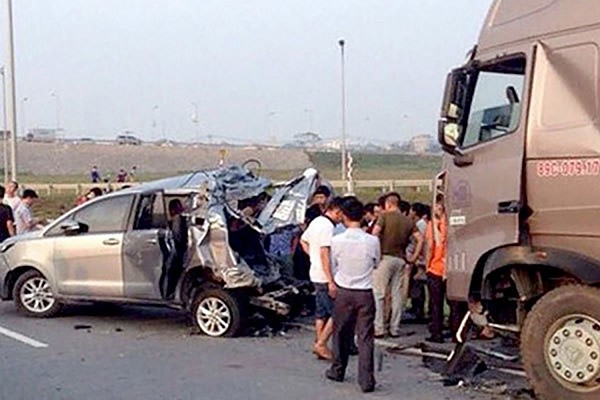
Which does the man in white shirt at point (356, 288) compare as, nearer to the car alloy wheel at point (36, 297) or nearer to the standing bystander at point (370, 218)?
the standing bystander at point (370, 218)

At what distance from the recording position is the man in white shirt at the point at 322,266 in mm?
10977

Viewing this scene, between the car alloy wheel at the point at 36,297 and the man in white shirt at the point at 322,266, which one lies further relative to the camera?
the car alloy wheel at the point at 36,297

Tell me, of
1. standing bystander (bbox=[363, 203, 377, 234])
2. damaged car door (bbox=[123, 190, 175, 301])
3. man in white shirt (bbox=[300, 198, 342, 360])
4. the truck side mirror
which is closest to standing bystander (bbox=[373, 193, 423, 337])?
standing bystander (bbox=[363, 203, 377, 234])

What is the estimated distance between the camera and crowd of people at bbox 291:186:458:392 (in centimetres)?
974

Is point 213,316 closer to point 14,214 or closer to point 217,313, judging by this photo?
point 217,313

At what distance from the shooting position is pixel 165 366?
36.7 feet

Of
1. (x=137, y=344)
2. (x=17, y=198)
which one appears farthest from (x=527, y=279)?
(x=17, y=198)

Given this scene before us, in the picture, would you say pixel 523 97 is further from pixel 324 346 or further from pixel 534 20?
pixel 324 346

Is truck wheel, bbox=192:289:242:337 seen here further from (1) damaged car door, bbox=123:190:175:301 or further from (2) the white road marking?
(2) the white road marking

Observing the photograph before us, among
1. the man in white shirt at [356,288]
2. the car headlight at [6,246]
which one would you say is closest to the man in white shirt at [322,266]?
the man in white shirt at [356,288]

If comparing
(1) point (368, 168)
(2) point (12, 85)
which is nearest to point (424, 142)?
(2) point (12, 85)

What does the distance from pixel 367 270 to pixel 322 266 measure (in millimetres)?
1046

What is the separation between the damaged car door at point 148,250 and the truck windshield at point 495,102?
5.02 m

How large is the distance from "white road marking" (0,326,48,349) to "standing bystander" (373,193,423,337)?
388 cm
